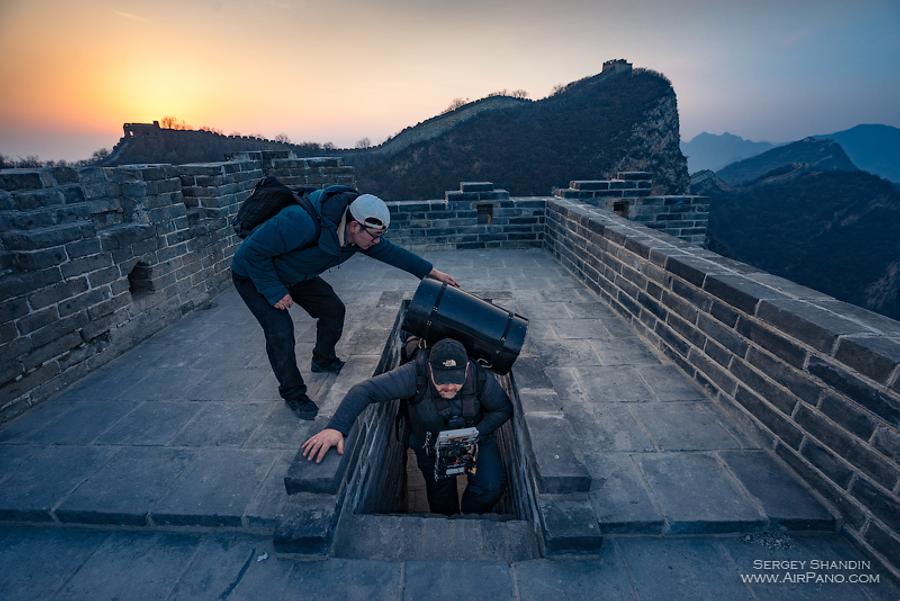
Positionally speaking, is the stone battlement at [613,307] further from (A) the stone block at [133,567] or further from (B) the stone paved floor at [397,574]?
(A) the stone block at [133,567]

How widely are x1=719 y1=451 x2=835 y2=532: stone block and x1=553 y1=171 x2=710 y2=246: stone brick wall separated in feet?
21.4

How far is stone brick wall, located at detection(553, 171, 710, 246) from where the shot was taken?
8.30 m

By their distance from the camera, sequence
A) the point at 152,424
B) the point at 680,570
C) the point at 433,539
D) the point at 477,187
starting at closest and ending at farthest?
the point at 680,570 → the point at 433,539 → the point at 152,424 → the point at 477,187

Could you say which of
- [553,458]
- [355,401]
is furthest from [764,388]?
[355,401]

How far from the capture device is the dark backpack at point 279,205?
2945 mm

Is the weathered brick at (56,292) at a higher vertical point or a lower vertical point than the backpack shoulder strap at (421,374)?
higher

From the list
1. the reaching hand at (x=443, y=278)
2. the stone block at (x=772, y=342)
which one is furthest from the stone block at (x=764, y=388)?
the reaching hand at (x=443, y=278)

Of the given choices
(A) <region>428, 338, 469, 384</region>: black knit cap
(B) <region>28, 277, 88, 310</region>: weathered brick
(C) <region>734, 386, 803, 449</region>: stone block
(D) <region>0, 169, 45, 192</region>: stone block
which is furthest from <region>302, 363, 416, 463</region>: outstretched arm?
(D) <region>0, 169, 45, 192</region>: stone block

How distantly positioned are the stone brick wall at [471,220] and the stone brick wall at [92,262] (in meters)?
3.40

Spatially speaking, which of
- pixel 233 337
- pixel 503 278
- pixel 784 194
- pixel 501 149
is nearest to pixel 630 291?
pixel 503 278

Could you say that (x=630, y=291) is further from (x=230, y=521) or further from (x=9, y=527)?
(x=9, y=527)

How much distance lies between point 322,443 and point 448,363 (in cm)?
96

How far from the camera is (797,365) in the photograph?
8.20 feet

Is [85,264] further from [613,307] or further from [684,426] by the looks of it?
[613,307]
